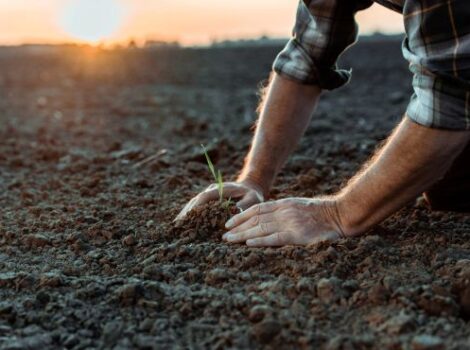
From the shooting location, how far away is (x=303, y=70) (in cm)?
300

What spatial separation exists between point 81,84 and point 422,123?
9.06 m

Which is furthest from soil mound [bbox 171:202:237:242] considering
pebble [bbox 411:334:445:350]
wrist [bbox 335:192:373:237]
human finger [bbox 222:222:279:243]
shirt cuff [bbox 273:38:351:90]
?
pebble [bbox 411:334:445:350]

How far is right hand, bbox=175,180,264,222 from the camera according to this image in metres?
2.83

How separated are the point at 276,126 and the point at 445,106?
3.33ft

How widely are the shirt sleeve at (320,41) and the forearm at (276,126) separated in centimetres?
5

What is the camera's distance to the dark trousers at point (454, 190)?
2.93m

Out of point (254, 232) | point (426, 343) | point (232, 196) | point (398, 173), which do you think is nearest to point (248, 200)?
point (232, 196)

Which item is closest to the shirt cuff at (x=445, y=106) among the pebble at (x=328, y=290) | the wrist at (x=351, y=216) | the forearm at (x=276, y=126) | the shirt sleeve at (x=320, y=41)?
the wrist at (x=351, y=216)

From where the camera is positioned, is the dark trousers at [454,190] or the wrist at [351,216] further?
the dark trousers at [454,190]

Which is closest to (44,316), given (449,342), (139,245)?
(139,245)

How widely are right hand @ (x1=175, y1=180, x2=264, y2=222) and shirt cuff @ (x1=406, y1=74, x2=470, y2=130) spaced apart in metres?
0.85

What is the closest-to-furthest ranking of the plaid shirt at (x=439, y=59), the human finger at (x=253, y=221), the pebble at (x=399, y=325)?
1. the pebble at (x=399, y=325)
2. the plaid shirt at (x=439, y=59)
3. the human finger at (x=253, y=221)

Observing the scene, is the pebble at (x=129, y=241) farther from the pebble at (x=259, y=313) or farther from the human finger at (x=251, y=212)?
the pebble at (x=259, y=313)

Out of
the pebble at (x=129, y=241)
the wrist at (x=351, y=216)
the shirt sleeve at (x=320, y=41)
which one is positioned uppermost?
the shirt sleeve at (x=320, y=41)
